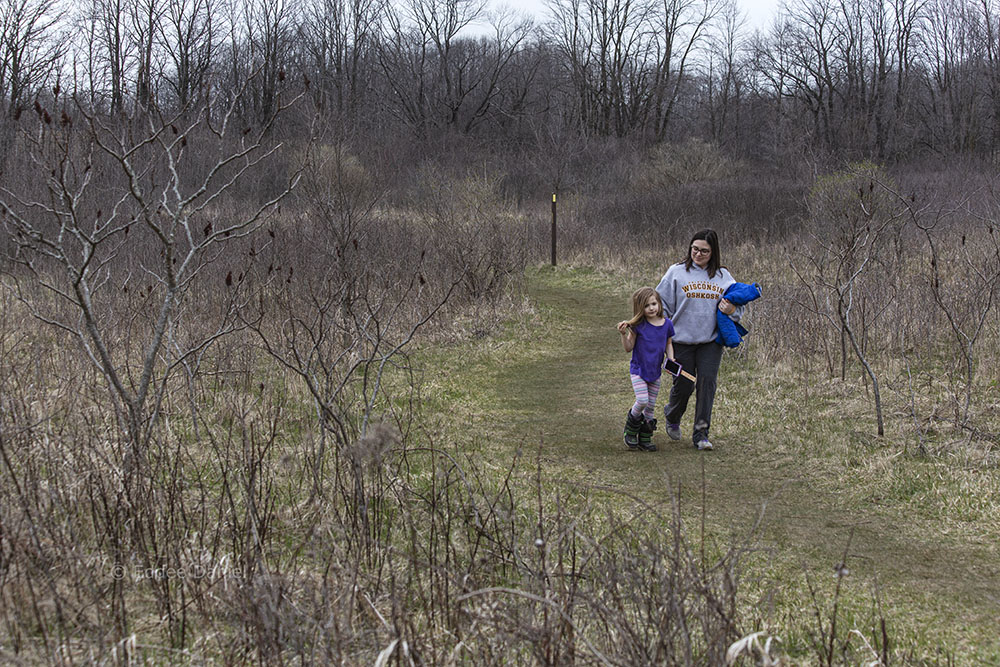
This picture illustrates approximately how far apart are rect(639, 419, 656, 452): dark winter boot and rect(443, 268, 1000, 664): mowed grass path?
11 centimetres

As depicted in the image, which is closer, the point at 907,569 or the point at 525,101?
the point at 907,569

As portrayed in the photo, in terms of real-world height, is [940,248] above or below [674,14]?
below

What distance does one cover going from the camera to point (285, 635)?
267 cm

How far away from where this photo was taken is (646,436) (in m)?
5.83

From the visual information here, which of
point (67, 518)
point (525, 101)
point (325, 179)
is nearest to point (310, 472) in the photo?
point (67, 518)

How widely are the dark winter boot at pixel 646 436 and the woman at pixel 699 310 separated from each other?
314 mm

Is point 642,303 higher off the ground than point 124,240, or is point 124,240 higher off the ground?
point 124,240

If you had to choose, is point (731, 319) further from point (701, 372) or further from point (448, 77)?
point (448, 77)

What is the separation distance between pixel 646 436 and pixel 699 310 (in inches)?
37.2

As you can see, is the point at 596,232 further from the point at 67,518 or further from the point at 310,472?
the point at 67,518

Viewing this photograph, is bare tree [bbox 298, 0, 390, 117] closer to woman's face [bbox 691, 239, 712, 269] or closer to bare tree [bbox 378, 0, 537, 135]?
bare tree [bbox 378, 0, 537, 135]

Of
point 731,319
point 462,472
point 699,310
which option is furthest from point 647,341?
point 462,472

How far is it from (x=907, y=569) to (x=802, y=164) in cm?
1942

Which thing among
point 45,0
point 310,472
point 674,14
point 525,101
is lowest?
point 310,472
